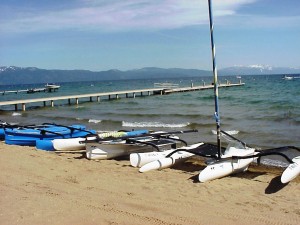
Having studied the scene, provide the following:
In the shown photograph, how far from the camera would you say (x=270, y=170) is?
383 inches

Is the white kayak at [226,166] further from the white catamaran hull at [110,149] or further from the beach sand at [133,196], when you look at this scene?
the white catamaran hull at [110,149]

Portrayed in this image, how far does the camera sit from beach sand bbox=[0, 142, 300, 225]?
5.55 meters

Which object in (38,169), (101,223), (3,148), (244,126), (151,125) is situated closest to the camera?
(101,223)

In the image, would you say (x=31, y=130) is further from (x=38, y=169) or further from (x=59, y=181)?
(x=59, y=181)

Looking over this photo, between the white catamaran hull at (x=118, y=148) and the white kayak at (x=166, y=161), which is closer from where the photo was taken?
the white kayak at (x=166, y=161)

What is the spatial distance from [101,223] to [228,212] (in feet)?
6.71

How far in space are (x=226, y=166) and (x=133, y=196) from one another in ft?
8.91

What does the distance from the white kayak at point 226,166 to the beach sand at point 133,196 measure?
0.14 metres

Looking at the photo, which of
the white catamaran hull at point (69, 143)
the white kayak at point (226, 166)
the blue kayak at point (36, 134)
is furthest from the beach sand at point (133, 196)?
the blue kayak at point (36, 134)

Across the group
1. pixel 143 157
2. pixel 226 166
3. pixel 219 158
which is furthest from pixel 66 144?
pixel 226 166

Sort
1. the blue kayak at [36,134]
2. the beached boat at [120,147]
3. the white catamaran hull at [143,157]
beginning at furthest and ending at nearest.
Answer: the blue kayak at [36,134] → the beached boat at [120,147] → the white catamaran hull at [143,157]

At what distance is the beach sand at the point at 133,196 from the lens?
5.55 metres

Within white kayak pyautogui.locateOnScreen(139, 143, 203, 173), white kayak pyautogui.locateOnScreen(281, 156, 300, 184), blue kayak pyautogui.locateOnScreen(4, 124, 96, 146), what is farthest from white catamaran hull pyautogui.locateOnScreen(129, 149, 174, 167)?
blue kayak pyautogui.locateOnScreen(4, 124, 96, 146)

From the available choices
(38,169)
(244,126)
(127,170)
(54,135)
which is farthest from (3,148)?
(244,126)
